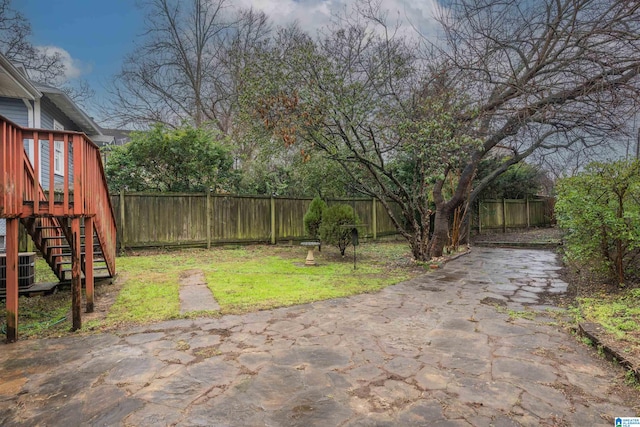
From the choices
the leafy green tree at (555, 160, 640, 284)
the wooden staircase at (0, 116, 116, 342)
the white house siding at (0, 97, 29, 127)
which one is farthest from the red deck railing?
the white house siding at (0, 97, 29, 127)

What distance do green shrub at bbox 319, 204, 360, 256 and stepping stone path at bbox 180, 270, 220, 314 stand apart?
3.08 metres

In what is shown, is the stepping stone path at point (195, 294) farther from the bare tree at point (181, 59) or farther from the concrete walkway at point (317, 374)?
the bare tree at point (181, 59)

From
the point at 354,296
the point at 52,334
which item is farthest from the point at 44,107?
the point at 354,296

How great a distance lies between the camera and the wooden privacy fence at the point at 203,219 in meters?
9.13

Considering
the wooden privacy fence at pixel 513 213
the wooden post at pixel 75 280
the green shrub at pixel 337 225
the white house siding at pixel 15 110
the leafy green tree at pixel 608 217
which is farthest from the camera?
the wooden privacy fence at pixel 513 213

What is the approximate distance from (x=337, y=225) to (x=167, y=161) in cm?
534

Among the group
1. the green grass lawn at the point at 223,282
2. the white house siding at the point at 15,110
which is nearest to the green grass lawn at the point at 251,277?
the green grass lawn at the point at 223,282

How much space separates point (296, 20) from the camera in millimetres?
9094

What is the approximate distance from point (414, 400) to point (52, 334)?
3.30 metres

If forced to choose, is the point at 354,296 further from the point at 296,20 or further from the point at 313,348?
the point at 296,20

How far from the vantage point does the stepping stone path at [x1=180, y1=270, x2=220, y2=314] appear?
4.19 m

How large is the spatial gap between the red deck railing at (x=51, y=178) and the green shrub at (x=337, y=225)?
4717mm

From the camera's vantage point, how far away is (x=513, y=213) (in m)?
15.5

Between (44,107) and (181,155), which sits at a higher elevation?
(44,107)
